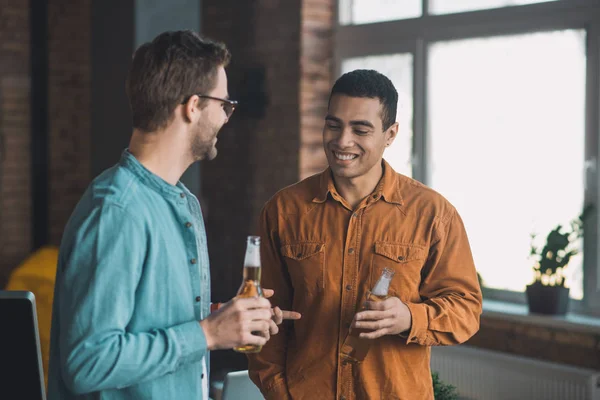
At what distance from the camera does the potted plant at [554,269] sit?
3.67 meters

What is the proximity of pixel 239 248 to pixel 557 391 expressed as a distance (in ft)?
7.75

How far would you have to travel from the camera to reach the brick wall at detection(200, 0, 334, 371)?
187 inches

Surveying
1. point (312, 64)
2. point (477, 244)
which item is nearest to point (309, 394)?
point (477, 244)

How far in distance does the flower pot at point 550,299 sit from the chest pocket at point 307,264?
2.11 m

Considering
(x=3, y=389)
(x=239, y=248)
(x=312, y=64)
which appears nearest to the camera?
(x=3, y=389)

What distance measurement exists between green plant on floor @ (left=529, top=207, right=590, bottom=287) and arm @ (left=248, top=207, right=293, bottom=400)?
6.67 ft

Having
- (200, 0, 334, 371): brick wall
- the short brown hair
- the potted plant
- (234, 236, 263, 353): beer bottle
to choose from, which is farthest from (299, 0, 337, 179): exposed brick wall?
→ the short brown hair

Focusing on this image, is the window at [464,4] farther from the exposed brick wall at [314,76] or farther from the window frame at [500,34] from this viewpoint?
the exposed brick wall at [314,76]

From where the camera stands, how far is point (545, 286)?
12.3 feet

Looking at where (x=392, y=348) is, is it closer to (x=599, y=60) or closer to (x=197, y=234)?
(x=197, y=234)

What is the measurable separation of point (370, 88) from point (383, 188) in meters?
0.27

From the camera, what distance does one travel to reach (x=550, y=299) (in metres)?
3.74

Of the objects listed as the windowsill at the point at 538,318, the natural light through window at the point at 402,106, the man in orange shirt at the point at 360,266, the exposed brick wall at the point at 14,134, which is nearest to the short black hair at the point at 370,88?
the man in orange shirt at the point at 360,266

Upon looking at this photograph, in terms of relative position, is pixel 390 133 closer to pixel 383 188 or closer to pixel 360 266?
pixel 383 188
